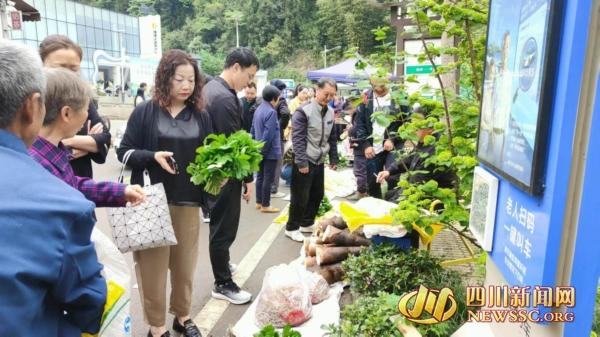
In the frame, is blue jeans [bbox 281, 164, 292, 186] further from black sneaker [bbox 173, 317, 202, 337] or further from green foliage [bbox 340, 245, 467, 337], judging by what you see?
black sneaker [bbox 173, 317, 202, 337]

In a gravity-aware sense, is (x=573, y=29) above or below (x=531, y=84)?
above

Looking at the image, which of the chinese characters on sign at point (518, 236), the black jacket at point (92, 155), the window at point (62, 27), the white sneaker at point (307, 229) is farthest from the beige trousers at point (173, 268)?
the window at point (62, 27)

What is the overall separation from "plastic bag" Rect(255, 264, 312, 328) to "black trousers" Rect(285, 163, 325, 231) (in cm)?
209

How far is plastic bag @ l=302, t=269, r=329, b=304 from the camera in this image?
344cm

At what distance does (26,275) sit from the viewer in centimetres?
107

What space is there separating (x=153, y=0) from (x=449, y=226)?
8869cm

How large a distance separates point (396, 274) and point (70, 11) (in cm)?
5151

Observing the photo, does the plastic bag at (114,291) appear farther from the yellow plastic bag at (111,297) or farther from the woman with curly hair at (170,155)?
the woman with curly hair at (170,155)

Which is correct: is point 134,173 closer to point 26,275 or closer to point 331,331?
point 331,331

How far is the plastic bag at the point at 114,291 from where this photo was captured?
1476 millimetres

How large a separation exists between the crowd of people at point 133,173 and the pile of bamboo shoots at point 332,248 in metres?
0.81

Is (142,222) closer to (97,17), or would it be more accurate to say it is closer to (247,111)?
(247,111)

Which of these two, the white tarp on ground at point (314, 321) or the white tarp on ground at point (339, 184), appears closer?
the white tarp on ground at point (314, 321)

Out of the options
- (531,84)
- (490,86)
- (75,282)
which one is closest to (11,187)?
(75,282)
